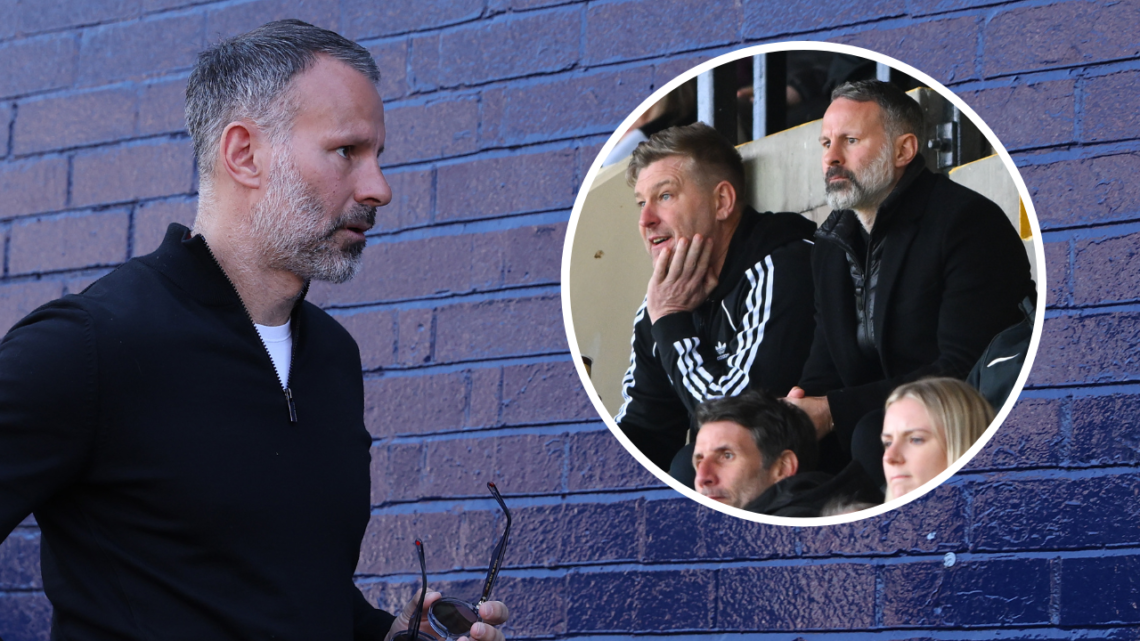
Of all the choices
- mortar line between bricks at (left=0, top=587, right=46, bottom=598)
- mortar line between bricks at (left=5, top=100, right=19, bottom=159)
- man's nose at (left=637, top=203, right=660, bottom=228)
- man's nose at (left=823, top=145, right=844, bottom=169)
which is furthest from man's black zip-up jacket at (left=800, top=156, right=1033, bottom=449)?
mortar line between bricks at (left=5, top=100, right=19, bottom=159)

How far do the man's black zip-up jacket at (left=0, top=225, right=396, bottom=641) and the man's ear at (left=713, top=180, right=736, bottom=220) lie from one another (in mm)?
1013

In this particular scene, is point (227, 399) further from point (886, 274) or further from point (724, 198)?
point (886, 274)

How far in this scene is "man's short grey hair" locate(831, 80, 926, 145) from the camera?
2.30m

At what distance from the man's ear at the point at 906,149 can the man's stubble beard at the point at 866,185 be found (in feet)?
0.04

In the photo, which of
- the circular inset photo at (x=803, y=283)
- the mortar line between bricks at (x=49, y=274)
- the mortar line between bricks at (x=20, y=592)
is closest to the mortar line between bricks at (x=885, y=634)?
the circular inset photo at (x=803, y=283)

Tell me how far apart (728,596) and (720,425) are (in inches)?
13.9

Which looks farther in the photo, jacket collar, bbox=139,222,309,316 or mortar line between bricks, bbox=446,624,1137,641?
mortar line between bricks, bbox=446,624,1137,641

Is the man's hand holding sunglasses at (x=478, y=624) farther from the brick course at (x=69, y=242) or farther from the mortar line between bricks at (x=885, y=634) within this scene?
the brick course at (x=69, y=242)

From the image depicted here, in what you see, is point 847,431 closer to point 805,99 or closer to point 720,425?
point 720,425

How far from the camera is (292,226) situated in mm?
1900

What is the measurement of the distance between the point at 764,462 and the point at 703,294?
376 millimetres

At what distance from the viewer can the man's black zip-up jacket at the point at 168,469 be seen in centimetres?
155

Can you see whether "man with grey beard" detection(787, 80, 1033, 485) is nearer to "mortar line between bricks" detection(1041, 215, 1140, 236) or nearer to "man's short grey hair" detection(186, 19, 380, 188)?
"mortar line between bricks" detection(1041, 215, 1140, 236)

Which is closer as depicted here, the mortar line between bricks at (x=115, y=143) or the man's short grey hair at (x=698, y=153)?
the man's short grey hair at (x=698, y=153)
